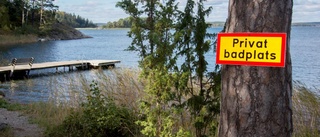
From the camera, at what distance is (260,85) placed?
2.00 metres

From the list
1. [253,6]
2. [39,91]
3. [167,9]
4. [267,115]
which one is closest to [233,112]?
[267,115]

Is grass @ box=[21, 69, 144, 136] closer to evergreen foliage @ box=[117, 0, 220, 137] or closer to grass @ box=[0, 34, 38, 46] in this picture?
evergreen foliage @ box=[117, 0, 220, 137]

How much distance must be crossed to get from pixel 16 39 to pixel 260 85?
203 feet

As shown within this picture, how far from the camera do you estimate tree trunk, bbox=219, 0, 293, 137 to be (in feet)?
6.48

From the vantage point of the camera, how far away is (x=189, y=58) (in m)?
4.04

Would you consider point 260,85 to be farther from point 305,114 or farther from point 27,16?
point 27,16

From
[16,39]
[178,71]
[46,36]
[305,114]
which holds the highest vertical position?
[46,36]

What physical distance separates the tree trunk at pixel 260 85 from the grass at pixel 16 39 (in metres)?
55.1

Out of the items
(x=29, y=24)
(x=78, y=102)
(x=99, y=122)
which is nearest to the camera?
(x=99, y=122)

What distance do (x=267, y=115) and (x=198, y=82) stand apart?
2.22 metres

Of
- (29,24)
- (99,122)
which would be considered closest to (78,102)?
(99,122)

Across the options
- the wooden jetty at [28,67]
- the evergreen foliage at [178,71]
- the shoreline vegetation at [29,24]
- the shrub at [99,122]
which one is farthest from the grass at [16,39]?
the evergreen foliage at [178,71]

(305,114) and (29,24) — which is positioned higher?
(29,24)

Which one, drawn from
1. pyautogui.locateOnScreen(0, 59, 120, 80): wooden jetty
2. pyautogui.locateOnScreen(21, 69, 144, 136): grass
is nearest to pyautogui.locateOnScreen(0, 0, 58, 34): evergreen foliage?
pyautogui.locateOnScreen(0, 59, 120, 80): wooden jetty
